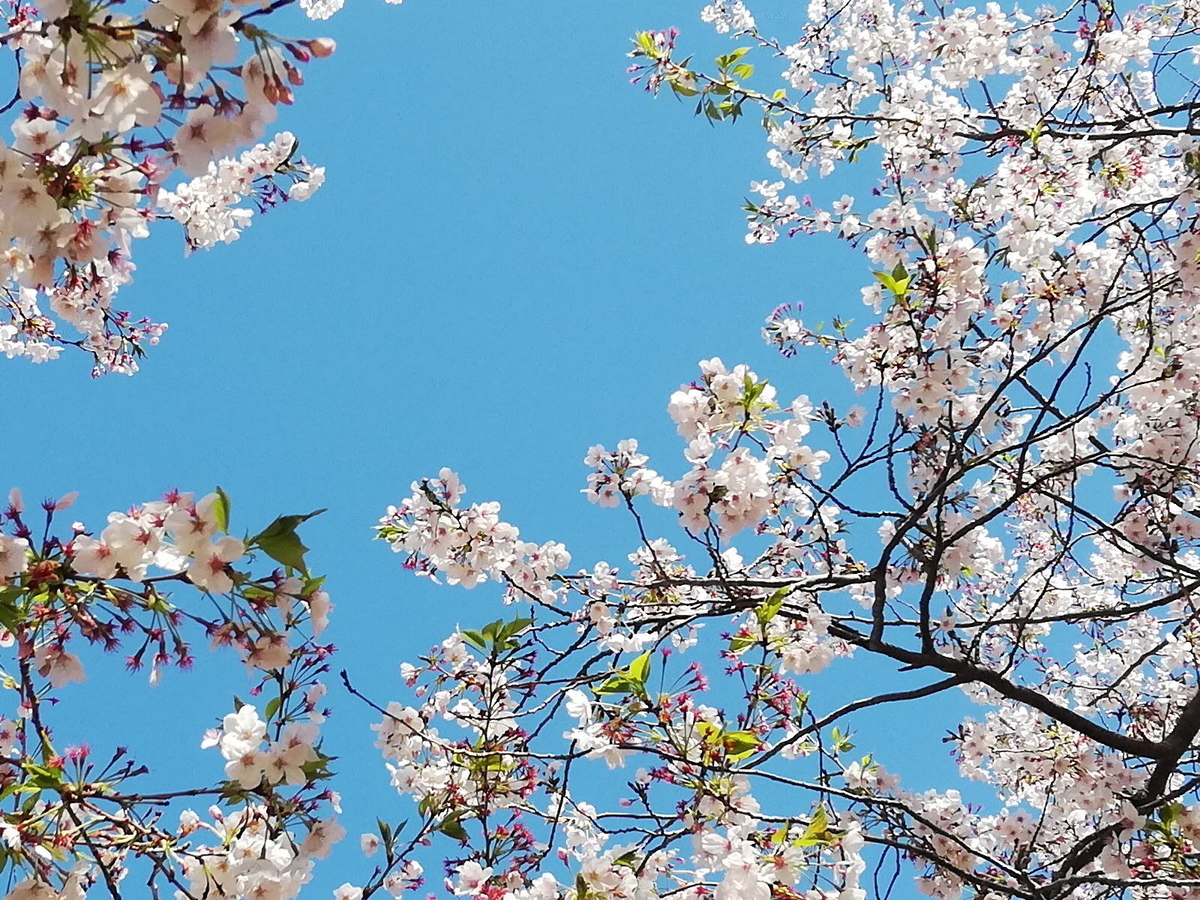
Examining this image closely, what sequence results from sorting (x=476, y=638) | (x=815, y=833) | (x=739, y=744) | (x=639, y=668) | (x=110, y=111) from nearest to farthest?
(x=110, y=111) → (x=815, y=833) → (x=739, y=744) → (x=639, y=668) → (x=476, y=638)

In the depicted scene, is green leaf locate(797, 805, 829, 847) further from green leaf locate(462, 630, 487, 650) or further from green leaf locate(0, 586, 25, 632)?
green leaf locate(0, 586, 25, 632)

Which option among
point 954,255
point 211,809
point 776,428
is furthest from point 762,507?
point 211,809

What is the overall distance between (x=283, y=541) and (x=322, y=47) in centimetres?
93

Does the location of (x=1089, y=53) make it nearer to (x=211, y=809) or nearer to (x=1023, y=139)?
(x=1023, y=139)

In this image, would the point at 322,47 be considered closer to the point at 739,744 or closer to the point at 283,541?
the point at 283,541

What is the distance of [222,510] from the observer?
5.36 ft

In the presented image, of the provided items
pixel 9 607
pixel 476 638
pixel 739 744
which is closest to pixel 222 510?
pixel 9 607

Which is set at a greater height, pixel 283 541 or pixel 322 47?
pixel 322 47

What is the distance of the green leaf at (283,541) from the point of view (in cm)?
159

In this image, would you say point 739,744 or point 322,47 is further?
point 739,744

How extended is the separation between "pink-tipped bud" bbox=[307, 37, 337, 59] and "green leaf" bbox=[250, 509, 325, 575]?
870 mm

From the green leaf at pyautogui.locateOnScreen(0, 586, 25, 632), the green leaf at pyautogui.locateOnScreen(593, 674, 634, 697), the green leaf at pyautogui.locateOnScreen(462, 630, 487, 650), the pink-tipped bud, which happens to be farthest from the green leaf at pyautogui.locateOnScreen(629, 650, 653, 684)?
the pink-tipped bud

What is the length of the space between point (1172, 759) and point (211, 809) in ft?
13.5

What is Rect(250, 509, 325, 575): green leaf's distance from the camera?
1595 millimetres
